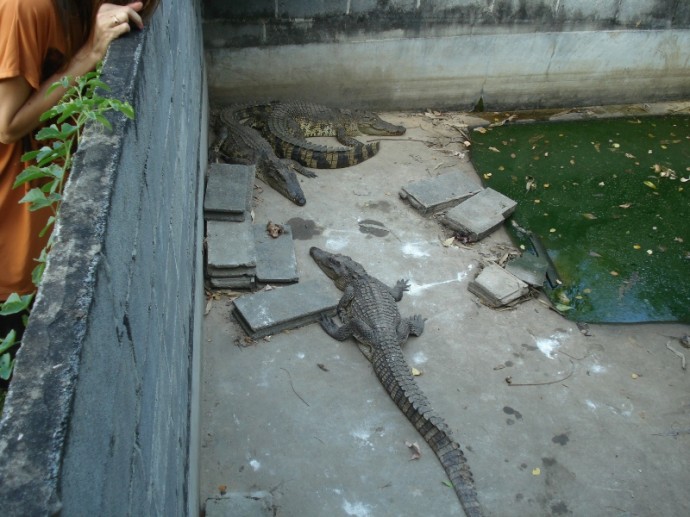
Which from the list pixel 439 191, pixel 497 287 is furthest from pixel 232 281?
pixel 439 191

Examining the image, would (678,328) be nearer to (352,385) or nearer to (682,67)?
(352,385)

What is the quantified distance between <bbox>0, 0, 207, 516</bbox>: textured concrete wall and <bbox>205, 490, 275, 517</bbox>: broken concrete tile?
239 mm

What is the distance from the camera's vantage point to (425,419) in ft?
12.9

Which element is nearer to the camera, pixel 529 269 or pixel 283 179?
pixel 529 269

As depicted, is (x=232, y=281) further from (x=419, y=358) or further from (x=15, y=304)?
(x=15, y=304)

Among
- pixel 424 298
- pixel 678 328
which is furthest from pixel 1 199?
pixel 678 328

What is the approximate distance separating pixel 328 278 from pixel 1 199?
3214 millimetres

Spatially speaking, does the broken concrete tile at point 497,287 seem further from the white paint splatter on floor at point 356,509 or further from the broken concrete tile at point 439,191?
the white paint splatter on floor at point 356,509

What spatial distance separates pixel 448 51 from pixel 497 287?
373 centimetres

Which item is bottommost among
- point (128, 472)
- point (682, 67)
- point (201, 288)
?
point (201, 288)

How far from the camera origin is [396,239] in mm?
5801

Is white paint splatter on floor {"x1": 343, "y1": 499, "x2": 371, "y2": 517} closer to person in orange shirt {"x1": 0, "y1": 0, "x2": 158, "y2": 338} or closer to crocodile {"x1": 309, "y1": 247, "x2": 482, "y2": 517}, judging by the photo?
crocodile {"x1": 309, "y1": 247, "x2": 482, "y2": 517}

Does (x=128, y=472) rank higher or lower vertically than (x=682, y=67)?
higher

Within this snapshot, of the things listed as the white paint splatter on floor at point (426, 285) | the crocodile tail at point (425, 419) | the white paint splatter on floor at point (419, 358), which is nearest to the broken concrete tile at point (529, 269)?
the white paint splatter on floor at point (426, 285)
